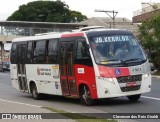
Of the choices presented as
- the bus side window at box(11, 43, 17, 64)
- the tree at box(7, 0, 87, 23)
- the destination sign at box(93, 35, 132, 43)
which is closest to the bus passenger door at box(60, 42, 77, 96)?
the destination sign at box(93, 35, 132, 43)

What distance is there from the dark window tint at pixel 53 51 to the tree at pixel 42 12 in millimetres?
83128

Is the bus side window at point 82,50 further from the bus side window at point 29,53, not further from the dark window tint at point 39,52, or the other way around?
the bus side window at point 29,53

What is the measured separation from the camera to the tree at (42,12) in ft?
336

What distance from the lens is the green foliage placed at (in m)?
41.0

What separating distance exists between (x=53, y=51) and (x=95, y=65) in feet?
9.69

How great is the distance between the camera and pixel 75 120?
1104cm

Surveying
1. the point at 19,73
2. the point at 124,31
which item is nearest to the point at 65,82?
the point at 124,31

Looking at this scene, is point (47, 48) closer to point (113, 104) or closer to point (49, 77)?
point (49, 77)

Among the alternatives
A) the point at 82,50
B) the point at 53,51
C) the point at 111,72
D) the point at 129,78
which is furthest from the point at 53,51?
the point at 129,78

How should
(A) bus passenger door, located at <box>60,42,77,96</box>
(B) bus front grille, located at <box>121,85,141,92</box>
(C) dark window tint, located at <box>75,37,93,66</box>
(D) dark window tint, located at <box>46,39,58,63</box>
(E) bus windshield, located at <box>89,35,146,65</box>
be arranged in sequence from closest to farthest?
(B) bus front grille, located at <box>121,85,141,92</box>
(E) bus windshield, located at <box>89,35,146,65</box>
(C) dark window tint, located at <box>75,37,93,66</box>
(A) bus passenger door, located at <box>60,42,77,96</box>
(D) dark window tint, located at <box>46,39,58,63</box>

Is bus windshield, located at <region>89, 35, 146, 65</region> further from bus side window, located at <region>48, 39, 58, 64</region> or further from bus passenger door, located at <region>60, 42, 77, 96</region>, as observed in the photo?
bus side window, located at <region>48, 39, 58, 64</region>

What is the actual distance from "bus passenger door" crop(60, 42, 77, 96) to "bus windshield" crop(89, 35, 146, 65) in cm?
116

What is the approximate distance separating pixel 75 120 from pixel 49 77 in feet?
25.3

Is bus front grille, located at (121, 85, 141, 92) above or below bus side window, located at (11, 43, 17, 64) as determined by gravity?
below
